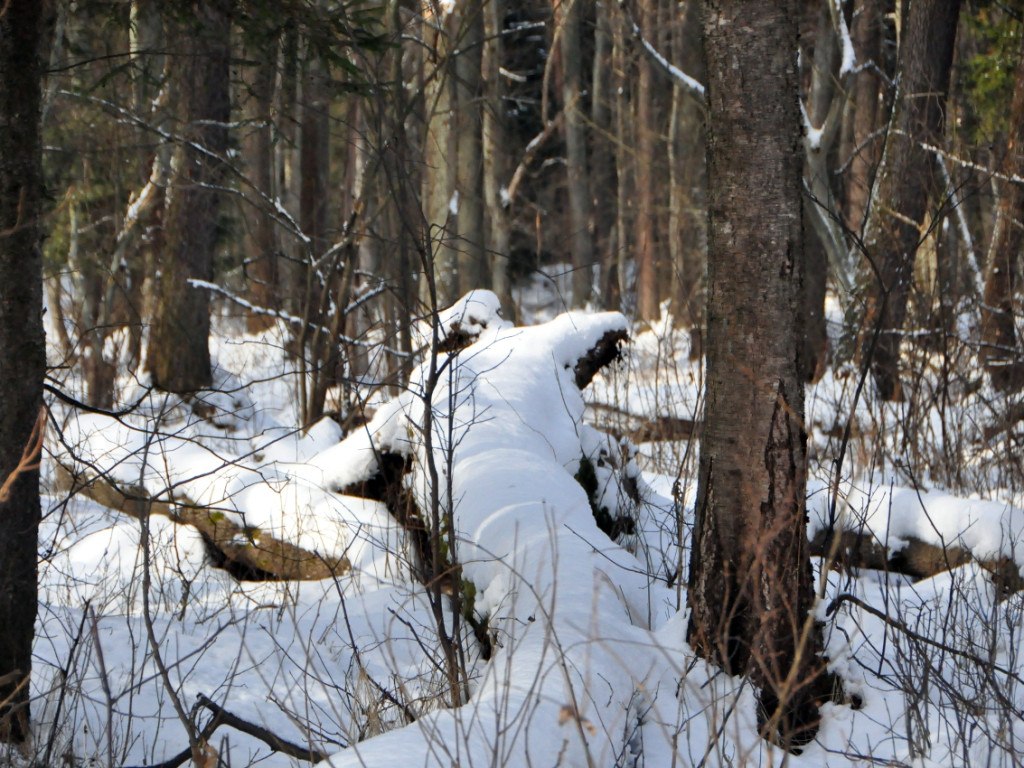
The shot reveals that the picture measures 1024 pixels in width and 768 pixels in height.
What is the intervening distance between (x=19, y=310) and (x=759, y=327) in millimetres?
2356

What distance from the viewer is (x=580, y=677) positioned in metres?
2.45

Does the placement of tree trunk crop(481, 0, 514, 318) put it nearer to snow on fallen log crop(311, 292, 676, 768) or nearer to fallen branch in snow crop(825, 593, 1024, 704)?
snow on fallen log crop(311, 292, 676, 768)

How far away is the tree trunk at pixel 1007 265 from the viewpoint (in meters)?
6.30

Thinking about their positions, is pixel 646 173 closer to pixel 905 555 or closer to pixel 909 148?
pixel 909 148

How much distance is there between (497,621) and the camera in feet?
10.3

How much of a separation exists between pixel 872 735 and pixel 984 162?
744 cm

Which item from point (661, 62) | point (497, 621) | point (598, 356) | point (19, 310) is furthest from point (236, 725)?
point (661, 62)

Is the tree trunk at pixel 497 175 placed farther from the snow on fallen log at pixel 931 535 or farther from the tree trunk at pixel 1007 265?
the snow on fallen log at pixel 931 535

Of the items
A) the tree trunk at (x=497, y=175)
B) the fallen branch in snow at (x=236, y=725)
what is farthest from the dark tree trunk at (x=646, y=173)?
the fallen branch in snow at (x=236, y=725)

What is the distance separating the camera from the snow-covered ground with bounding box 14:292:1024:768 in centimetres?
235

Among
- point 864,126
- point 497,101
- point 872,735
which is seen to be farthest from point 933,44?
point 872,735

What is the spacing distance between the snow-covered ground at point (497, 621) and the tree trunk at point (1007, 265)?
118cm

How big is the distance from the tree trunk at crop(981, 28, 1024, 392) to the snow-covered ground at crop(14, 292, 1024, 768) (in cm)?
118

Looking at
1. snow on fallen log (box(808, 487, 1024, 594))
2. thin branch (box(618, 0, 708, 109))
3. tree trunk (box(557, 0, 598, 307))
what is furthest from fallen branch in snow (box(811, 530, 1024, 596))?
tree trunk (box(557, 0, 598, 307))
